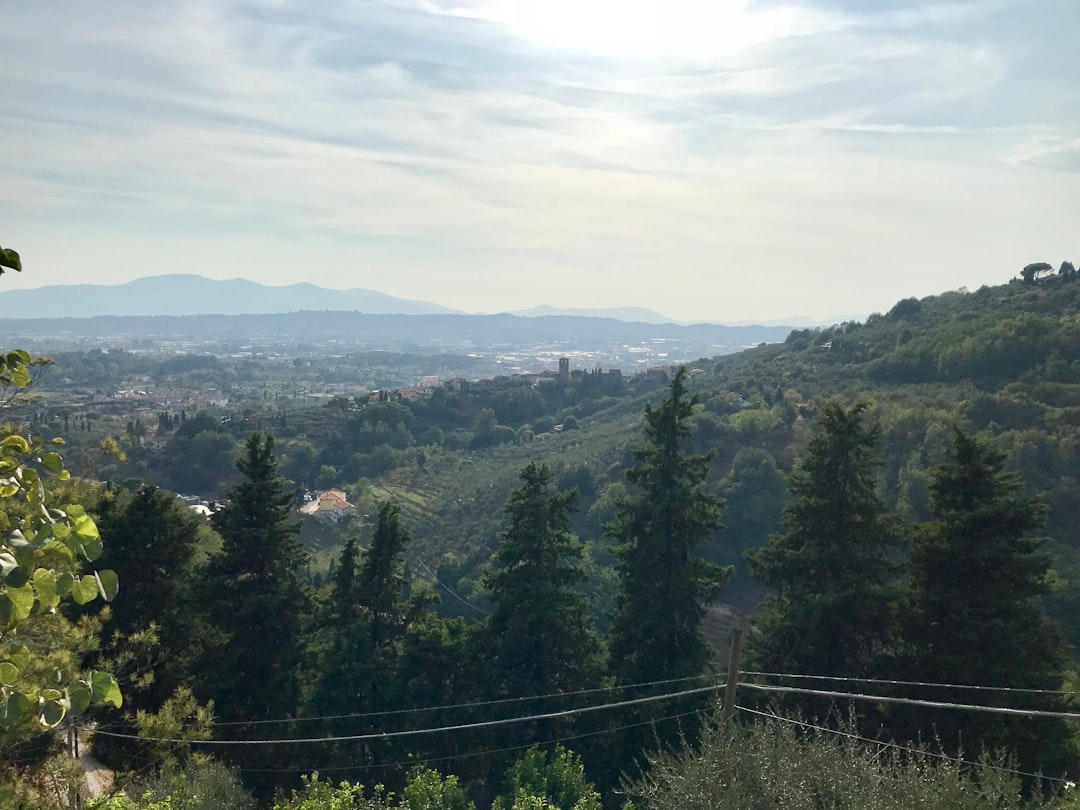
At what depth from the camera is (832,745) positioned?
7.00 m

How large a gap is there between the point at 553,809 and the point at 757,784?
246 cm

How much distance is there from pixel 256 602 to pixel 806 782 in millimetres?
9841

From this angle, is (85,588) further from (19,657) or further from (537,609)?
(537,609)

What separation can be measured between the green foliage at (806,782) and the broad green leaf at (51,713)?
5.69 m

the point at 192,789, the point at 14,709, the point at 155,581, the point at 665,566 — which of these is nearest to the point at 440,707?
the point at 665,566

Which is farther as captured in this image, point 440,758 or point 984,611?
point 440,758

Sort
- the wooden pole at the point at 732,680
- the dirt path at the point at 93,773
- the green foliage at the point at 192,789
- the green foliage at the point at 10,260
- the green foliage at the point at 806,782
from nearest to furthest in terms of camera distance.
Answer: the green foliage at the point at 10,260 < the green foliage at the point at 806,782 < the wooden pole at the point at 732,680 < the green foliage at the point at 192,789 < the dirt path at the point at 93,773

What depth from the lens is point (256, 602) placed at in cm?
1327

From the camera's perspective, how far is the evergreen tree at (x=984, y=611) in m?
10.3

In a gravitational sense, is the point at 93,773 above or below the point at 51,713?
below

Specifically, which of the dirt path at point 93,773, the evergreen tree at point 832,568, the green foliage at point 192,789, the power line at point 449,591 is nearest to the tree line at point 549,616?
the evergreen tree at point 832,568

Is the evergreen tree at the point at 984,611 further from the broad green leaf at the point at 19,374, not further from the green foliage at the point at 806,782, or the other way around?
the broad green leaf at the point at 19,374

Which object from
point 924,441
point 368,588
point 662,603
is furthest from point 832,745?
point 924,441

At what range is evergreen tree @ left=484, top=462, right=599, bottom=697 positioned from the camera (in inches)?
533
